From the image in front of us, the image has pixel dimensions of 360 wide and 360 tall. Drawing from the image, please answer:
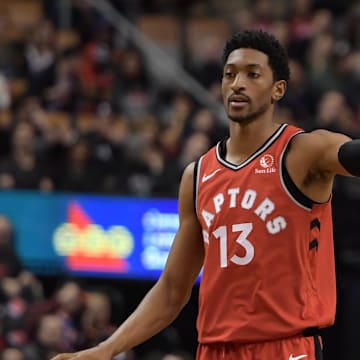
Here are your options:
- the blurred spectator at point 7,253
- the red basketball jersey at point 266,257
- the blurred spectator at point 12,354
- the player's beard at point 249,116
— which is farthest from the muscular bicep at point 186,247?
the blurred spectator at point 7,253

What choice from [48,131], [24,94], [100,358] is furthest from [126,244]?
[100,358]

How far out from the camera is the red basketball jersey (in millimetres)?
5199

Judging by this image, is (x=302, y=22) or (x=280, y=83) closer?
(x=280, y=83)

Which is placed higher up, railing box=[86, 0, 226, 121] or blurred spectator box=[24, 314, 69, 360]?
railing box=[86, 0, 226, 121]

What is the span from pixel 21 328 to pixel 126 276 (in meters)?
1.43

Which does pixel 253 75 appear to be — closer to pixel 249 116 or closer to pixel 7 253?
pixel 249 116

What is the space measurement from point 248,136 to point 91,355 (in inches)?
46.2

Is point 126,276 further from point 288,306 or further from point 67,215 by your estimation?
point 288,306

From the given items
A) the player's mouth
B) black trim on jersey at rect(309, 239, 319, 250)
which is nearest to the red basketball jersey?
black trim on jersey at rect(309, 239, 319, 250)

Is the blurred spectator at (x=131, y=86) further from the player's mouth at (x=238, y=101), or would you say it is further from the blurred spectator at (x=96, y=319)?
the player's mouth at (x=238, y=101)

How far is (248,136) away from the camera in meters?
5.42

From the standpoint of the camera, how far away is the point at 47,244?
11.6 meters

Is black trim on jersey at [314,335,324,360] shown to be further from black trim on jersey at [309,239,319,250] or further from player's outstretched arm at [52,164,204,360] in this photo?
player's outstretched arm at [52,164,204,360]

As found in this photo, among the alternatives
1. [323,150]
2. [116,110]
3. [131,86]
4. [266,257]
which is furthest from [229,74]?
[131,86]
